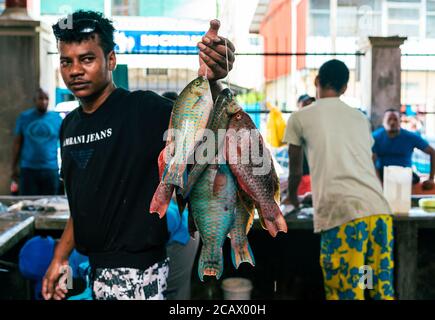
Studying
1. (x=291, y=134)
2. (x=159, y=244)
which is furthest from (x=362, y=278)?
(x=159, y=244)

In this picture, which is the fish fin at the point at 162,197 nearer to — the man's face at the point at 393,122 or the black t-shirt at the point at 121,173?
the black t-shirt at the point at 121,173

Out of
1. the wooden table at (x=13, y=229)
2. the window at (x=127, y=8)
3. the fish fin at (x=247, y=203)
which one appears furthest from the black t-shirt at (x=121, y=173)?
the window at (x=127, y=8)

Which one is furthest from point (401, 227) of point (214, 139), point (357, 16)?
point (357, 16)

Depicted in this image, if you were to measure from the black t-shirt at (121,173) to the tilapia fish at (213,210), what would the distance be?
3.05ft

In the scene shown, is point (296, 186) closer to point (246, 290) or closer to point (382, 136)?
point (246, 290)

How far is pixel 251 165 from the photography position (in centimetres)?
135

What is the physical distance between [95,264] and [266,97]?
18.4 metres

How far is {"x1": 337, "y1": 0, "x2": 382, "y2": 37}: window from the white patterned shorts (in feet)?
51.9

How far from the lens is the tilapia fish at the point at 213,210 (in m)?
1.35

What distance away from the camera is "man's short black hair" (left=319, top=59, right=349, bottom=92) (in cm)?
367

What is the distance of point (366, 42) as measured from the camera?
8227 mm

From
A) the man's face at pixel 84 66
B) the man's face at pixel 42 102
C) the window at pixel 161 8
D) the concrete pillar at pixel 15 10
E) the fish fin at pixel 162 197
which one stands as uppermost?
the window at pixel 161 8

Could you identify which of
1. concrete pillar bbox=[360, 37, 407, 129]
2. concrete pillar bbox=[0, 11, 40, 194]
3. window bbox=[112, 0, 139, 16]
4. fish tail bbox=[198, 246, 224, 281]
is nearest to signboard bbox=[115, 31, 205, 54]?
concrete pillar bbox=[0, 11, 40, 194]
